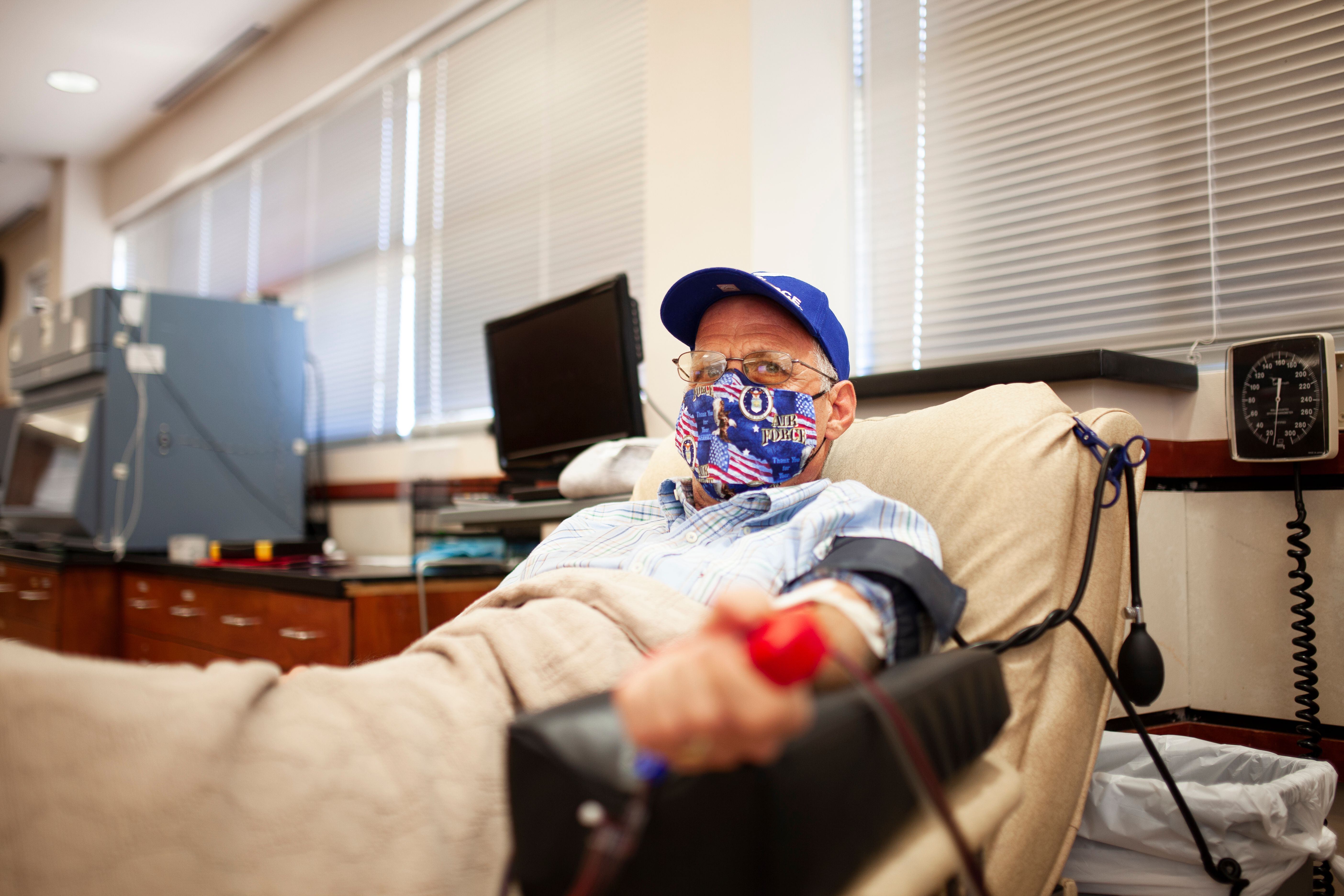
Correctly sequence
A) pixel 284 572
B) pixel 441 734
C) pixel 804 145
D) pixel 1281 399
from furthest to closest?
1. pixel 284 572
2. pixel 804 145
3. pixel 1281 399
4. pixel 441 734

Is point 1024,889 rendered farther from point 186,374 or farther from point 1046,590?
point 186,374

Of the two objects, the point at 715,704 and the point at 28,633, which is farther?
the point at 28,633

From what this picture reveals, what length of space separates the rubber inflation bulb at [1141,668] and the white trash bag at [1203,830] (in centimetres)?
21

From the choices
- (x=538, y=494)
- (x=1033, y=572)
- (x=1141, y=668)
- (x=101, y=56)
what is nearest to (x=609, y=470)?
(x=538, y=494)

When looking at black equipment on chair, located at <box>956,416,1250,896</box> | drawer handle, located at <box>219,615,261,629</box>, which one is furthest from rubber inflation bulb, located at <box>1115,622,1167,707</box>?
drawer handle, located at <box>219,615,261,629</box>

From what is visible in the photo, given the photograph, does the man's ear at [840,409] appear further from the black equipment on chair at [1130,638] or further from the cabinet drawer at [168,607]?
the cabinet drawer at [168,607]

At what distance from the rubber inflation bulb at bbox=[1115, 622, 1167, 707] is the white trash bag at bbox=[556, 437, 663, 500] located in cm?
96

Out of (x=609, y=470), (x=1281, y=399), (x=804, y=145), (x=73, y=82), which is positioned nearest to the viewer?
(x=1281, y=399)

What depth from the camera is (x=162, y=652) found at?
9.10ft

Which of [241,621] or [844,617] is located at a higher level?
Answer: [844,617]

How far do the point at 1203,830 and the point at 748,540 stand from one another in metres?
0.69

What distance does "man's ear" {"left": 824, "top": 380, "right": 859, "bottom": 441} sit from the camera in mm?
1313

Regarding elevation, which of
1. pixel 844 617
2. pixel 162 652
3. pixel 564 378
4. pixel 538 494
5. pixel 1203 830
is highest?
pixel 564 378

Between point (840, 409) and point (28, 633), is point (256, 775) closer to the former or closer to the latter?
point (840, 409)
